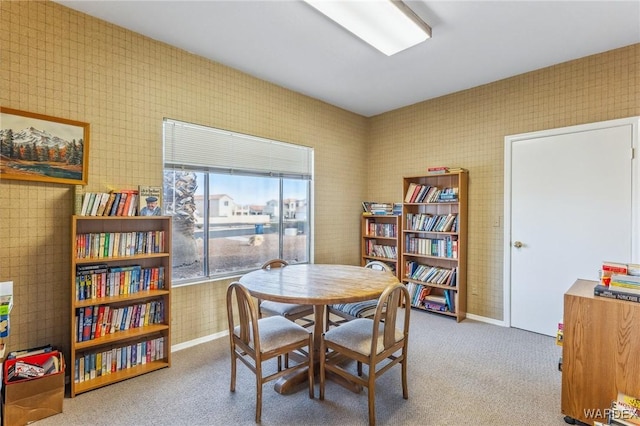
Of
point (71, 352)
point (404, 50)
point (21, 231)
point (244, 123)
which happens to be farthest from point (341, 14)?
point (71, 352)

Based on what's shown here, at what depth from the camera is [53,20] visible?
7.38 feet

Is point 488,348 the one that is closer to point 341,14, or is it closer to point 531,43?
point 531,43

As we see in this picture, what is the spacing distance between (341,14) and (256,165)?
5.95 feet

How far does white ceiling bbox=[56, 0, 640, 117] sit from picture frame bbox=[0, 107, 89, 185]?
0.91 meters

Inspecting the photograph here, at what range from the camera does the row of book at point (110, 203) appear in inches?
89.3

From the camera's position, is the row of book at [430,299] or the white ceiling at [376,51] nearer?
the white ceiling at [376,51]

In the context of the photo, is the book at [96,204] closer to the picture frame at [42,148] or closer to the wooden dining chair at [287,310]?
the picture frame at [42,148]

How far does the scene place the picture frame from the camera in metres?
2.09

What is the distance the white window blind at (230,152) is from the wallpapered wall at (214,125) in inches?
3.9

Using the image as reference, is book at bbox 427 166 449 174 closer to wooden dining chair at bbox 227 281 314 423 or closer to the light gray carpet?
the light gray carpet

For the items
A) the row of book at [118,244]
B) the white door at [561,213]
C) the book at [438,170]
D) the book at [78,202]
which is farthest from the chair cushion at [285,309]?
the white door at [561,213]

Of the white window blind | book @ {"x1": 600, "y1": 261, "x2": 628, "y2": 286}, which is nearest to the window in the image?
Answer: the white window blind

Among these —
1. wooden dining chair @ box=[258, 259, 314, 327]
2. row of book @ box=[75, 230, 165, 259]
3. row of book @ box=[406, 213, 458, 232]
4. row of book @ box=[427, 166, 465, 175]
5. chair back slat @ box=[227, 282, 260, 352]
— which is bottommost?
wooden dining chair @ box=[258, 259, 314, 327]

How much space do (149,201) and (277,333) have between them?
1543mm
